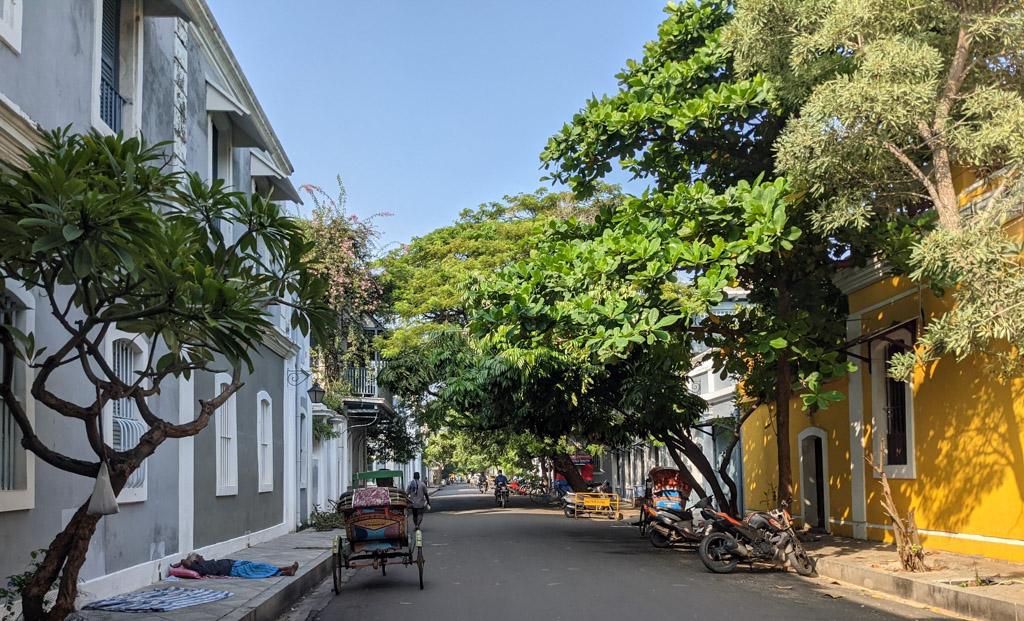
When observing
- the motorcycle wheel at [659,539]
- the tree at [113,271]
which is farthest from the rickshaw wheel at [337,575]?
the motorcycle wheel at [659,539]

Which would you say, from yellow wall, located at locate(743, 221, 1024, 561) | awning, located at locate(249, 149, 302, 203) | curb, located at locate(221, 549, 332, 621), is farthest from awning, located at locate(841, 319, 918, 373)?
awning, located at locate(249, 149, 302, 203)

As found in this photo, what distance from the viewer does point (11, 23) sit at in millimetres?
8781

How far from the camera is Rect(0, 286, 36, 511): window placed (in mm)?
8586

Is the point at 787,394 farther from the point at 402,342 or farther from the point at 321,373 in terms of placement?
the point at 402,342

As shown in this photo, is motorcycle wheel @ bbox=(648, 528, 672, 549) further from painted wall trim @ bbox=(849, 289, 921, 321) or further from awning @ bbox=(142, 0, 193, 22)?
awning @ bbox=(142, 0, 193, 22)

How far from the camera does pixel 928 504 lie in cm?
1545

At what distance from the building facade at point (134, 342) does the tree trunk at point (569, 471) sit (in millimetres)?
20669

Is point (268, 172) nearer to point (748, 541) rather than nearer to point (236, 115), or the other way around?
point (236, 115)

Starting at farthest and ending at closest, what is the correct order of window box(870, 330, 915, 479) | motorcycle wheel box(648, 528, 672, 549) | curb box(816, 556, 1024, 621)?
motorcycle wheel box(648, 528, 672, 549) < window box(870, 330, 915, 479) < curb box(816, 556, 1024, 621)

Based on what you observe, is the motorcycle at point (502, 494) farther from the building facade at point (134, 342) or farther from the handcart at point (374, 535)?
the handcart at point (374, 535)

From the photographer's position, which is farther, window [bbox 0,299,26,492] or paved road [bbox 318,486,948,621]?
paved road [bbox 318,486,948,621]

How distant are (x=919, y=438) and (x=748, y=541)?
3554 mm

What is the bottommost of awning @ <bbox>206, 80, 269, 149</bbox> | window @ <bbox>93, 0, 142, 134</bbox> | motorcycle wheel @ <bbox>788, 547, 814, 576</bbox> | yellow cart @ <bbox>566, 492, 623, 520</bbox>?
yellow cart @ <bbox>566, 492, 623, 520</bbox>

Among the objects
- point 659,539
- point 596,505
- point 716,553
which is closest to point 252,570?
point 716,553
